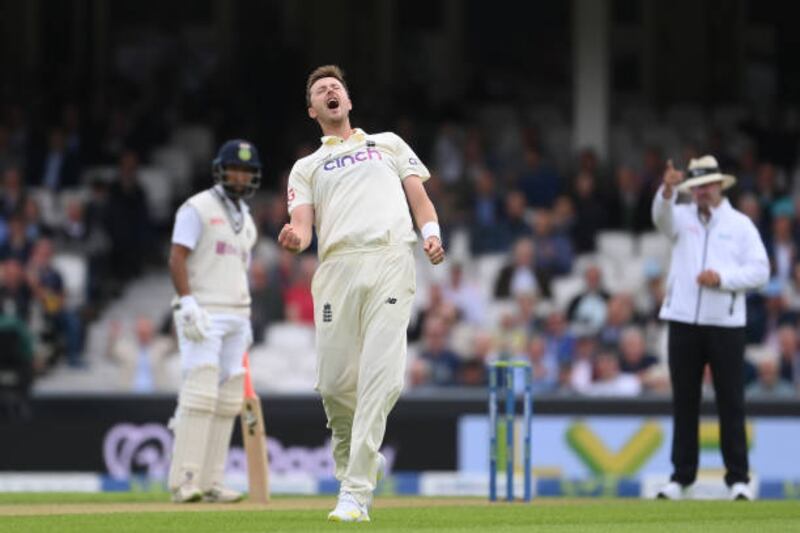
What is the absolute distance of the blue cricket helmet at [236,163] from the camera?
11430mm

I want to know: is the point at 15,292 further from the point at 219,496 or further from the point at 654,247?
the point at 219,496

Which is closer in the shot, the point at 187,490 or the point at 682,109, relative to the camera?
the point at 187,490

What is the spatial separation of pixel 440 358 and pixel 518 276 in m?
1.66

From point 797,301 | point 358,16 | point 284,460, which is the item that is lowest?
point 284,460

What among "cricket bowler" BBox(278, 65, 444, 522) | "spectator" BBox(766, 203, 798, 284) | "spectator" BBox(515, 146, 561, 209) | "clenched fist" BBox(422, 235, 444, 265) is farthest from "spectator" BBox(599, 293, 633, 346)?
"clenched fist" BBox(422, 235, 444, 265)

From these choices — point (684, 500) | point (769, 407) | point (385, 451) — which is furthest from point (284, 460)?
point (684, 500)

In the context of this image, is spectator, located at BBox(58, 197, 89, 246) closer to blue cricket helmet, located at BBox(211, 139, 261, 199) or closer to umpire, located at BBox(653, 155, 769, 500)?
blue cricket helmet, located at BBox(211, 139, 261, 199)

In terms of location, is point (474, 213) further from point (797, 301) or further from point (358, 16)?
point (358, 16)

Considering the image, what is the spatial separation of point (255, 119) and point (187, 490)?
36.4ft

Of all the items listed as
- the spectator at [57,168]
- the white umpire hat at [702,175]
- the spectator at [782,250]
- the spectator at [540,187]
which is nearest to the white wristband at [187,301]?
the white umpire hat at [702,175]

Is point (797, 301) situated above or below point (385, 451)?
above

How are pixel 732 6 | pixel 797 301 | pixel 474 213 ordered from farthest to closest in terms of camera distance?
pixel 732 6 → pixel 474 213 → pixel 797 301

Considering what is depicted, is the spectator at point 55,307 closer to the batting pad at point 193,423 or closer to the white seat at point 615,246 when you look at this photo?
the white seat at point 615,246

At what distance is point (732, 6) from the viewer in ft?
78.8
